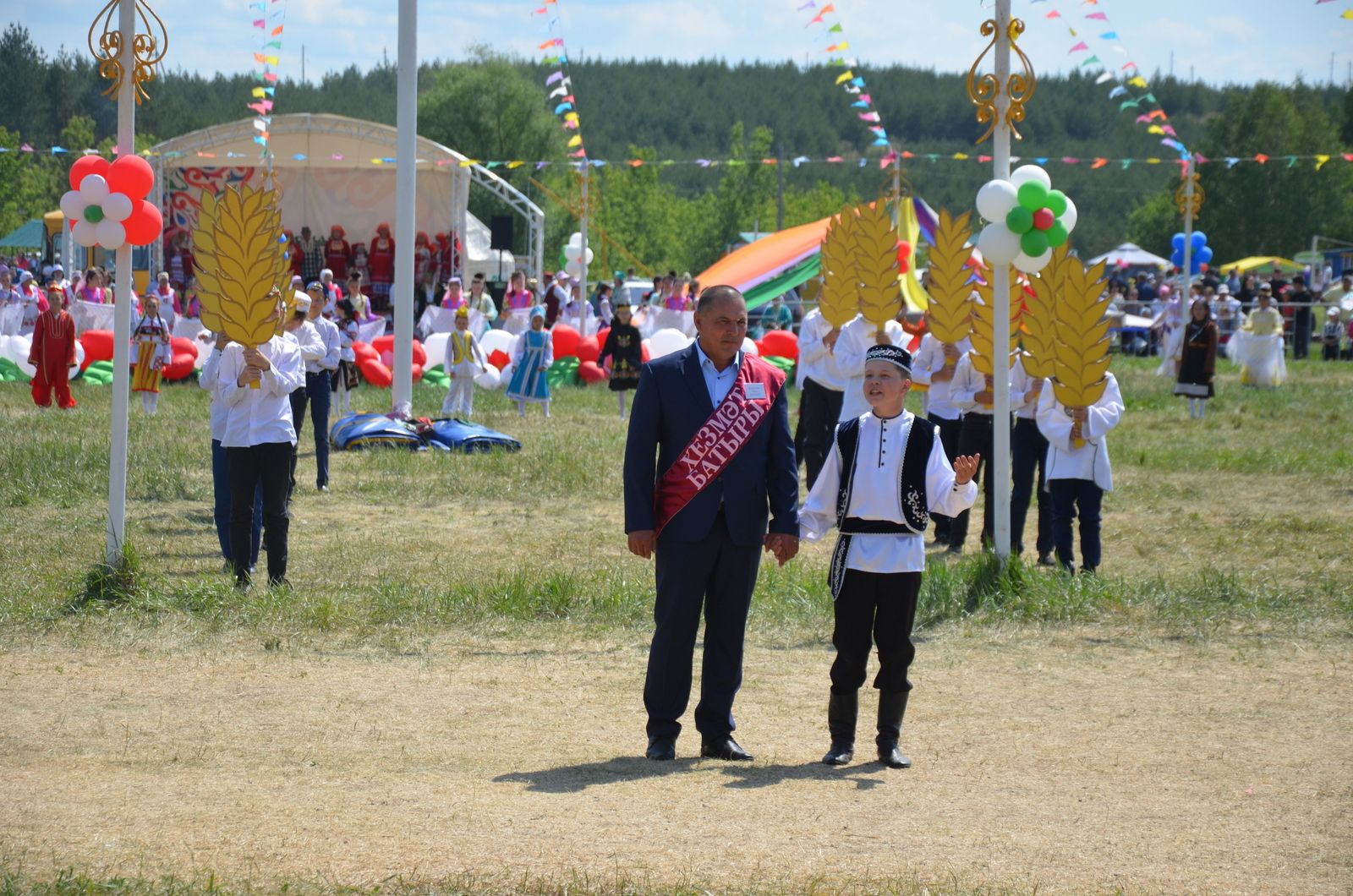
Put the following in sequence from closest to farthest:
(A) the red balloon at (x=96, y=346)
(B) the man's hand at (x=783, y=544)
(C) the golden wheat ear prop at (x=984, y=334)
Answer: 1. (B) the man's hand at (x=783, y=544)
2. (C) the golden wheat ear prop at (x=984, y=334)
3. (A) the red balloon at (x=96, y=346)

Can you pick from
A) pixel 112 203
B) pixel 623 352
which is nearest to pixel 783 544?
pixel 112 203

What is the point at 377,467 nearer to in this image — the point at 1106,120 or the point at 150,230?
the point at 150,230

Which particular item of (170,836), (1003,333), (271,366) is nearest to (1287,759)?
(1003,333)

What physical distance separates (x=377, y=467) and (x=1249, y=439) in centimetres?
1048

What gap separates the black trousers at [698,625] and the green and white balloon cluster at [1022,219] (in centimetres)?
383

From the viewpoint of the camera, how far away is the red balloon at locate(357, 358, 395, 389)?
2245 centimetres

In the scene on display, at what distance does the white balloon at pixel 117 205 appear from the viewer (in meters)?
8.62

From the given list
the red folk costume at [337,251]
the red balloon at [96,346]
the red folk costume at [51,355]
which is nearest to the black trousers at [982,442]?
the red folk costume at [51,355]

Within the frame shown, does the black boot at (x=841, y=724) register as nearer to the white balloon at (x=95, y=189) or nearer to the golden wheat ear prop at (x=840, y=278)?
the white balloon at (x=95, y=189)

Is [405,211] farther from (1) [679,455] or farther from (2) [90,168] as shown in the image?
(1) [679,455]

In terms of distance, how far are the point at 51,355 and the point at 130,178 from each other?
411 inches

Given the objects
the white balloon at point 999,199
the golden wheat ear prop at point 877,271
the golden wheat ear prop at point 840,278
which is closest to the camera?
the white balloon at point 999,199

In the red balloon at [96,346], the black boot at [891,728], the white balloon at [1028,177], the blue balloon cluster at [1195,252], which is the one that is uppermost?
the blue balloon cluster at [1195,252]

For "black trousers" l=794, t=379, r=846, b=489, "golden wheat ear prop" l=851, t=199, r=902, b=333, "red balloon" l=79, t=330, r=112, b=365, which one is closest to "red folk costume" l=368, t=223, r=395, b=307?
"red balloon" l=79, t=330, r=112, b=365
